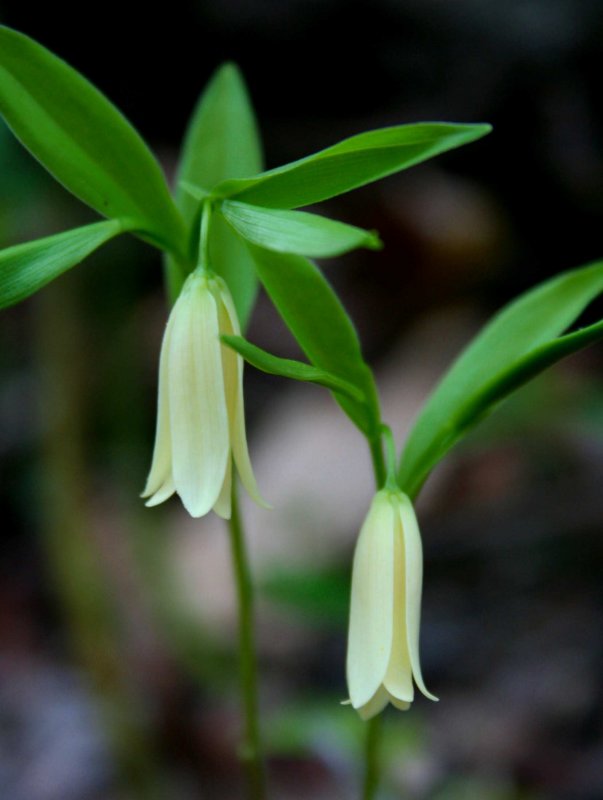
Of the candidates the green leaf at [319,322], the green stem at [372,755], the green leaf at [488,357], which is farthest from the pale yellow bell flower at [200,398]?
the green stem at [372,755]

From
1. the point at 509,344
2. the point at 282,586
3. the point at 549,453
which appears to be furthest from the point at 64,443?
the point at 509,344

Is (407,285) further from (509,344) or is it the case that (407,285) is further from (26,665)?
(509,344)

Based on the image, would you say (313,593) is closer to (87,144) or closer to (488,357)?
(488,357)

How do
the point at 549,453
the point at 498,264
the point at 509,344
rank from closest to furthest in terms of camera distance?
the point at 509,344 → the point at 549,453 → the point at 498,264

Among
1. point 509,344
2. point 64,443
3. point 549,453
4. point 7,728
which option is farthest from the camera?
point 549,453

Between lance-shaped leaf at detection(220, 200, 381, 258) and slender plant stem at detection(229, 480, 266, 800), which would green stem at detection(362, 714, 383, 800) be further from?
lance-shaped leaf at detection(220, 200, 381, 258)

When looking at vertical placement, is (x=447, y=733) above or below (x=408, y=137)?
below

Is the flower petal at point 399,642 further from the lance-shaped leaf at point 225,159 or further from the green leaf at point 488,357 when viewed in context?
the lance-shaped leaf at point 225,159

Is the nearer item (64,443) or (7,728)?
(7,728)
